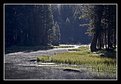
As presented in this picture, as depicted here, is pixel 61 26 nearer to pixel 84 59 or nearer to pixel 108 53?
pixel 84 59

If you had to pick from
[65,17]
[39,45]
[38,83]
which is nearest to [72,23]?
[65,17]

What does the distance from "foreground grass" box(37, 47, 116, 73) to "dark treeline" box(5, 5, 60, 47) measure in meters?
0.38

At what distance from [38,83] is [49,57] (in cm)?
74

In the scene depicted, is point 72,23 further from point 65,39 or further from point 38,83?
point 38,83

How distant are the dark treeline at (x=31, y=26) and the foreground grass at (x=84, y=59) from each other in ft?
1.26

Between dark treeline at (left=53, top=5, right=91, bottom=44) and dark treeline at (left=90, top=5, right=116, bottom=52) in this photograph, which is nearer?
dark treeline at (left=90, top=5, right=116, bottom=52)

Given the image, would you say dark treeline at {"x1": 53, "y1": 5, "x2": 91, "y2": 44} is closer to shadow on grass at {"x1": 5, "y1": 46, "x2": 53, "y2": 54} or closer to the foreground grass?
the foreground grass

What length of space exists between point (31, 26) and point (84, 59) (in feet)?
4.79

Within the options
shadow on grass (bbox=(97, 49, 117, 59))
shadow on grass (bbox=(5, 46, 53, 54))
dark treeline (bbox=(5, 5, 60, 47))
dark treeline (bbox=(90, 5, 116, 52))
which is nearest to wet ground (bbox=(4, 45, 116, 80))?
shadow on grass (bbox=(5, 46, 53, 54))

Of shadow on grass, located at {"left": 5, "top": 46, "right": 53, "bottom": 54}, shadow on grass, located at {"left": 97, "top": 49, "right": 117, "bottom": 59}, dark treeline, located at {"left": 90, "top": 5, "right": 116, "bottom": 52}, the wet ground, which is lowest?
the wet ground

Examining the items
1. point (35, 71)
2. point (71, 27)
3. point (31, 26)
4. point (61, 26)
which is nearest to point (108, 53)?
point (71, 27)

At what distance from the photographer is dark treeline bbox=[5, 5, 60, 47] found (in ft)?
32.4

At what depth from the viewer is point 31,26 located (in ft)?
33.3

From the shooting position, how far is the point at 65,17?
33.4 ft
